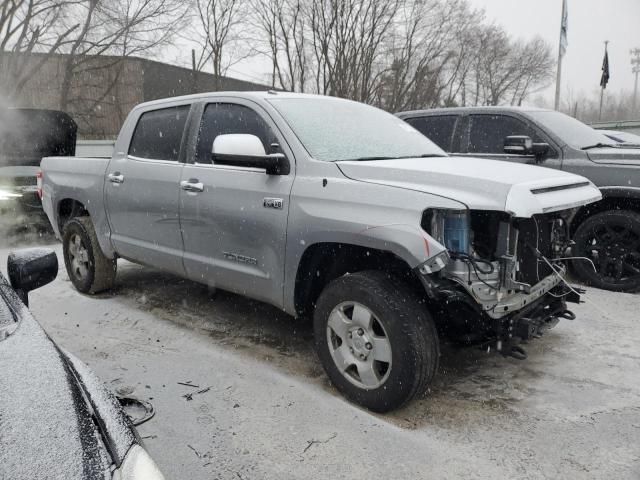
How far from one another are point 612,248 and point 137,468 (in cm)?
519

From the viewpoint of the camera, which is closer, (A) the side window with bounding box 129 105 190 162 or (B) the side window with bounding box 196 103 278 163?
(B) the side window with bounding box 196 103 278 163

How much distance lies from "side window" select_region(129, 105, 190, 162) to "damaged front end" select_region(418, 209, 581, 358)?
7.97 feet

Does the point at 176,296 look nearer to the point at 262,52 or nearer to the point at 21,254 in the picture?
the point at 21,254

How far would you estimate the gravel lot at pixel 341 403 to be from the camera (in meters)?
2.59

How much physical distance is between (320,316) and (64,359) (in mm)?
1695

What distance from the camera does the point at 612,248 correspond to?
17.5ft

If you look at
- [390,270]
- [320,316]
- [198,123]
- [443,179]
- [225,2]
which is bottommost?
[320,316]

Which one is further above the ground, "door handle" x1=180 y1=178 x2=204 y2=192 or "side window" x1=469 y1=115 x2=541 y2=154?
"side window" x1=469 y1=115 x2=541 y2=154

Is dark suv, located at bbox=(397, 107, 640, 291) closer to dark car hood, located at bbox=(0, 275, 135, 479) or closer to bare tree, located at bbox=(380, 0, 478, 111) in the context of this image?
dark car hood, located at bbox=(0, 275, 135, 479)

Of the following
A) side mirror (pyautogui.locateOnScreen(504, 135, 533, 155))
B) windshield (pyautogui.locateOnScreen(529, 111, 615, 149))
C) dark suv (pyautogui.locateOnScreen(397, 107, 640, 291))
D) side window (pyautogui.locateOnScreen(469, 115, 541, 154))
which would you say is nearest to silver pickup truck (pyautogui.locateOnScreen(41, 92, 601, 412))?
side mirror (pyautogui.locateOnScreen(504, 135, 533, 155))

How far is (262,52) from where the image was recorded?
83.6ft

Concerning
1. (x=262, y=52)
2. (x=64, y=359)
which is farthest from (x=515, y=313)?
(x=262, y=52)

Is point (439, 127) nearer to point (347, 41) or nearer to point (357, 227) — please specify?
point (357, 227)

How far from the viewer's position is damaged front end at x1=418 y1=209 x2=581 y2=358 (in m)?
2.77
